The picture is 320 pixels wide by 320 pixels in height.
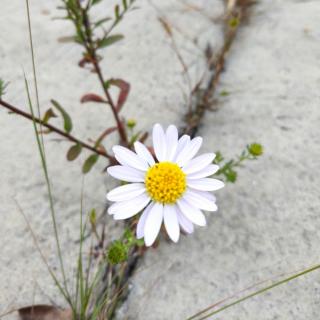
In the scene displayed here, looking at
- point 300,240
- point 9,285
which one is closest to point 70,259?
point 9,285

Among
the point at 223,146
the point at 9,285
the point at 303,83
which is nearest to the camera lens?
the point at 9,285

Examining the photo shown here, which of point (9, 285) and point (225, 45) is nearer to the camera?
point (9, 285)

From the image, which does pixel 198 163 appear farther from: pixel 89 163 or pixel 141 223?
pixel 89 163

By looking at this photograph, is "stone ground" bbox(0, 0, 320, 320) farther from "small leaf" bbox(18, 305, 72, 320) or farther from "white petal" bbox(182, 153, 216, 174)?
"white petal" bbox(182, 153, 216, 174)

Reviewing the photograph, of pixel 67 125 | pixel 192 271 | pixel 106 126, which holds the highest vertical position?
pixel 67 125

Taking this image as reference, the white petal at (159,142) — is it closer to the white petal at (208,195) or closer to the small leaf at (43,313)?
the white petal at (208,195)

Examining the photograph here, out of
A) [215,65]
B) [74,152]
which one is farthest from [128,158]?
[215,65]

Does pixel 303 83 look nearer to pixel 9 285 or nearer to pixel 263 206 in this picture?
pixel 263 206

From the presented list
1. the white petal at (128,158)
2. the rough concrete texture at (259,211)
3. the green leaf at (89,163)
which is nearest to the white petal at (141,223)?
the white petal at (128,158)
